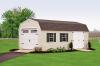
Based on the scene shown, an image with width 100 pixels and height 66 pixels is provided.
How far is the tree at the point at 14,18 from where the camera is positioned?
72.1 metres

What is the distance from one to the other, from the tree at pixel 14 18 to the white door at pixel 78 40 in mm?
38398

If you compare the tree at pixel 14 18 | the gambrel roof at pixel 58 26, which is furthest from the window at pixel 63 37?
the tree at pixel 14 18

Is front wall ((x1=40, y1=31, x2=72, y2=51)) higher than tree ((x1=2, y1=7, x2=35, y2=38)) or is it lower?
lower

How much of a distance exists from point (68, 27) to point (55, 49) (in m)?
4.55

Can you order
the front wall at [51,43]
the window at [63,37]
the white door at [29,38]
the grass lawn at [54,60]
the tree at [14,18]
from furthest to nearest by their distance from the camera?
1. the tree at [14,18]
2. the window at [63,37]
3. the white door at [29,38]
4. the front wall at [51,43]
5. the grass lawn at [54,60]

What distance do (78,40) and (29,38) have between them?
786cm

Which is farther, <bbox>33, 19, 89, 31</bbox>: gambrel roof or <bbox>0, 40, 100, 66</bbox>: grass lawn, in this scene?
<bbox>33, 19, 89, 31</bbox>: gambrel roof

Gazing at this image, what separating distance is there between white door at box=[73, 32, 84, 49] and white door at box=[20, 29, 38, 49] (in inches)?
254

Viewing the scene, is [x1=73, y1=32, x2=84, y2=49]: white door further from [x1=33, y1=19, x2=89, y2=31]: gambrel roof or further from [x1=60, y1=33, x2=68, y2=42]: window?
[x1=60, y1=33, x2=68, y2=42]: window

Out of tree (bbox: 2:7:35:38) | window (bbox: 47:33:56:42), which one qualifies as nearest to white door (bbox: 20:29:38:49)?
window (bbox: 47:33:56:42)

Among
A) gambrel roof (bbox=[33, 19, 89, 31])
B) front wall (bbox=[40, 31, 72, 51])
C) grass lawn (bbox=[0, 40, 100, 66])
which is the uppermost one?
gambrel roof (bbox=[33, 19, 89, 31])

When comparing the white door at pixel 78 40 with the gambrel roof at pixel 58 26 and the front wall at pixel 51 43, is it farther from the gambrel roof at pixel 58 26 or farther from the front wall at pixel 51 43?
the front wall at pixel 51 43

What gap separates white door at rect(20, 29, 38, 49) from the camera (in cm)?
3091

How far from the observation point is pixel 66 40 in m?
33.3
